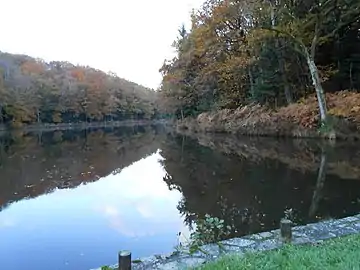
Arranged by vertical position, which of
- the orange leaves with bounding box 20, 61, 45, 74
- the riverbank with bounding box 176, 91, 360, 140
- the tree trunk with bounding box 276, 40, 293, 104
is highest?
the orange leaves with bounding box 20, 61, 45, 74

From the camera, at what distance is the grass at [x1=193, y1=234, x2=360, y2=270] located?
3.20 meters

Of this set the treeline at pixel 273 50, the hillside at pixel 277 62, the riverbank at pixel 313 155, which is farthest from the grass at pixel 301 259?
the treeline at pixel 273 50

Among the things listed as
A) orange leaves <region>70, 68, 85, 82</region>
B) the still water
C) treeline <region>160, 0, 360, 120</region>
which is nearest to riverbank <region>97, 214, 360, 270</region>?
the still water

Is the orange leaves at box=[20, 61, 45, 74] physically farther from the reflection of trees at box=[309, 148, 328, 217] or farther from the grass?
the grass

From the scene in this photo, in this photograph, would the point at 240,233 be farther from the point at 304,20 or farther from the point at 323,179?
the point at 304,20

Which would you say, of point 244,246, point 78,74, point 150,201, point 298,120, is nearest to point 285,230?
point 244,246

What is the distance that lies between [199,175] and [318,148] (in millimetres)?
6248

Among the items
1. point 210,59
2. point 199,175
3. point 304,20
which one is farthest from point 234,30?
point 199,175

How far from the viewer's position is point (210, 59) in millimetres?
28062

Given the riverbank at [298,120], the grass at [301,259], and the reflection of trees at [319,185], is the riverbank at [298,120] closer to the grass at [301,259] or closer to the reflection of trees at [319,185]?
the reflection of trees at [319,185]

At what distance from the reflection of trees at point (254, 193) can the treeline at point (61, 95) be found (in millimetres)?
42934

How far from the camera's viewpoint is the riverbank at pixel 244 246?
367 centimetres

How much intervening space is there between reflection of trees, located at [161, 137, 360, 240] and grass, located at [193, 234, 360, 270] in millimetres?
1829

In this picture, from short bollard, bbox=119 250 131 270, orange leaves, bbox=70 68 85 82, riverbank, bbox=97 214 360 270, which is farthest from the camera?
orange leaves, bbox=70 68 85 82
